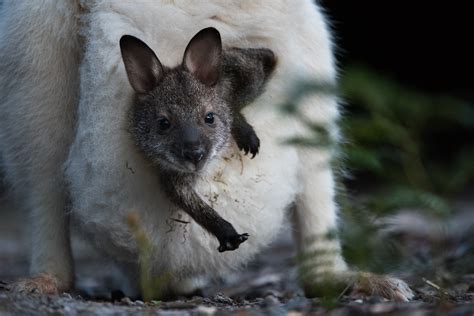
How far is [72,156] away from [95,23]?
0.58 metres

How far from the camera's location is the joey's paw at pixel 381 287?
171 inches

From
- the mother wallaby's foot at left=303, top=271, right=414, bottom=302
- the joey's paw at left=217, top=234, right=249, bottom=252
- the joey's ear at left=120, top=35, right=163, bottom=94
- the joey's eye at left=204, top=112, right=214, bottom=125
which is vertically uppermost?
the joey's ear at left=120, top=35, right=163, bottom=94

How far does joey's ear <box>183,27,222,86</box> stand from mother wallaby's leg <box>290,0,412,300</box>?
528mm

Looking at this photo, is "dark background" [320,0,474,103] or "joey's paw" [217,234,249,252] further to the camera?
"dark background" [320,0,474,103]

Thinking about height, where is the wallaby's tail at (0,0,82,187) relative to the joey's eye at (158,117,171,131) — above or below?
below

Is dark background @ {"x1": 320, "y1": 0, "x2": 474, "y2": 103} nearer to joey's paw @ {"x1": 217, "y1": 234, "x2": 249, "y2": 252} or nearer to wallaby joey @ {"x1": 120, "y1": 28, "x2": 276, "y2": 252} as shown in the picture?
wallaby joey @ {"x1": 120, "y1": 28, "x2": 276, "y2": 252}

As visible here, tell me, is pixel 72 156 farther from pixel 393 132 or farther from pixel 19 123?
pixel 393 132

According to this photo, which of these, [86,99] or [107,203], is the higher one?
[86,99]

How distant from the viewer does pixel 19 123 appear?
452 cm

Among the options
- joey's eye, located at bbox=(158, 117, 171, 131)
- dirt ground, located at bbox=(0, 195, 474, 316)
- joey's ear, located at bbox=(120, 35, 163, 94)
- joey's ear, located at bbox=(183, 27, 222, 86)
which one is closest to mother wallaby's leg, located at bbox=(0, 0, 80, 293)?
dirt ground, located at bbox=(0, 195, 474, 316)

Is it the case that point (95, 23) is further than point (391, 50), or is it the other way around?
point (391, 50)

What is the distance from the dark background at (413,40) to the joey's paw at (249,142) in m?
6.27

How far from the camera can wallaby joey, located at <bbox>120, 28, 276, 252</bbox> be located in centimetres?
373

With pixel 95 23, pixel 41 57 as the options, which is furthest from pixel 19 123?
pixel 95 23
